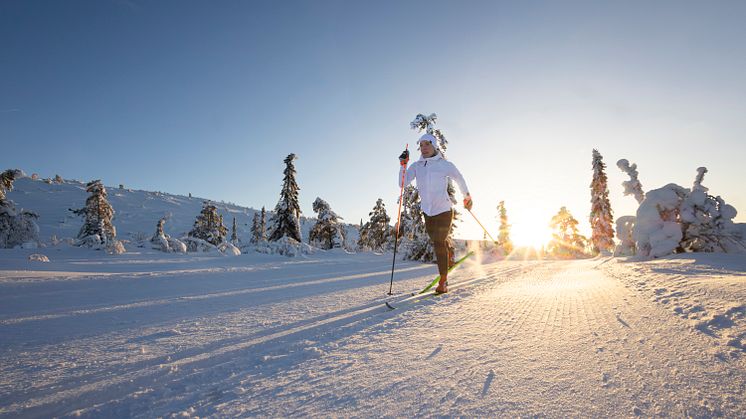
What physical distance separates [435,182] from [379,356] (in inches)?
138

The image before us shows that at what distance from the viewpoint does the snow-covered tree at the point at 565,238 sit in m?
41.5

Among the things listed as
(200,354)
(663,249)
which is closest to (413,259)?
(663,249)

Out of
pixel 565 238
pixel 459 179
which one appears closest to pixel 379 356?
pixel 459 179

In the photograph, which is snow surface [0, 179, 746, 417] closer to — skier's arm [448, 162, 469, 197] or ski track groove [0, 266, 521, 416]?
ski track groove [0, 266, 521, 416]

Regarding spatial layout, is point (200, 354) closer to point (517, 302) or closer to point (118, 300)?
point (118, 300)

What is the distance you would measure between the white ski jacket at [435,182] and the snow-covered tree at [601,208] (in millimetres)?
38160

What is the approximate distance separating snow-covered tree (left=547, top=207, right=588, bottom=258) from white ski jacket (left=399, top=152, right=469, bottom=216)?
43183 mm

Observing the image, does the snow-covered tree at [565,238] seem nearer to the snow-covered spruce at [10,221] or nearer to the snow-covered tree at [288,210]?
the snow-covered tree at [288,210]

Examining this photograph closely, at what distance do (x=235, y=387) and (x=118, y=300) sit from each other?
3.04m

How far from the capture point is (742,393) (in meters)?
1.22

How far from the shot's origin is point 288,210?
2702 cm

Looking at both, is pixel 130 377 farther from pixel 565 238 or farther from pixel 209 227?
pixel 565 238

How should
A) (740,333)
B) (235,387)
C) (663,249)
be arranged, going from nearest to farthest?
(235,387) → (740,333) → (663,249)

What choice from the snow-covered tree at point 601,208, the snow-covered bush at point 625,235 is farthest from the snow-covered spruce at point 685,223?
the snow-covered tree at point 601,208
